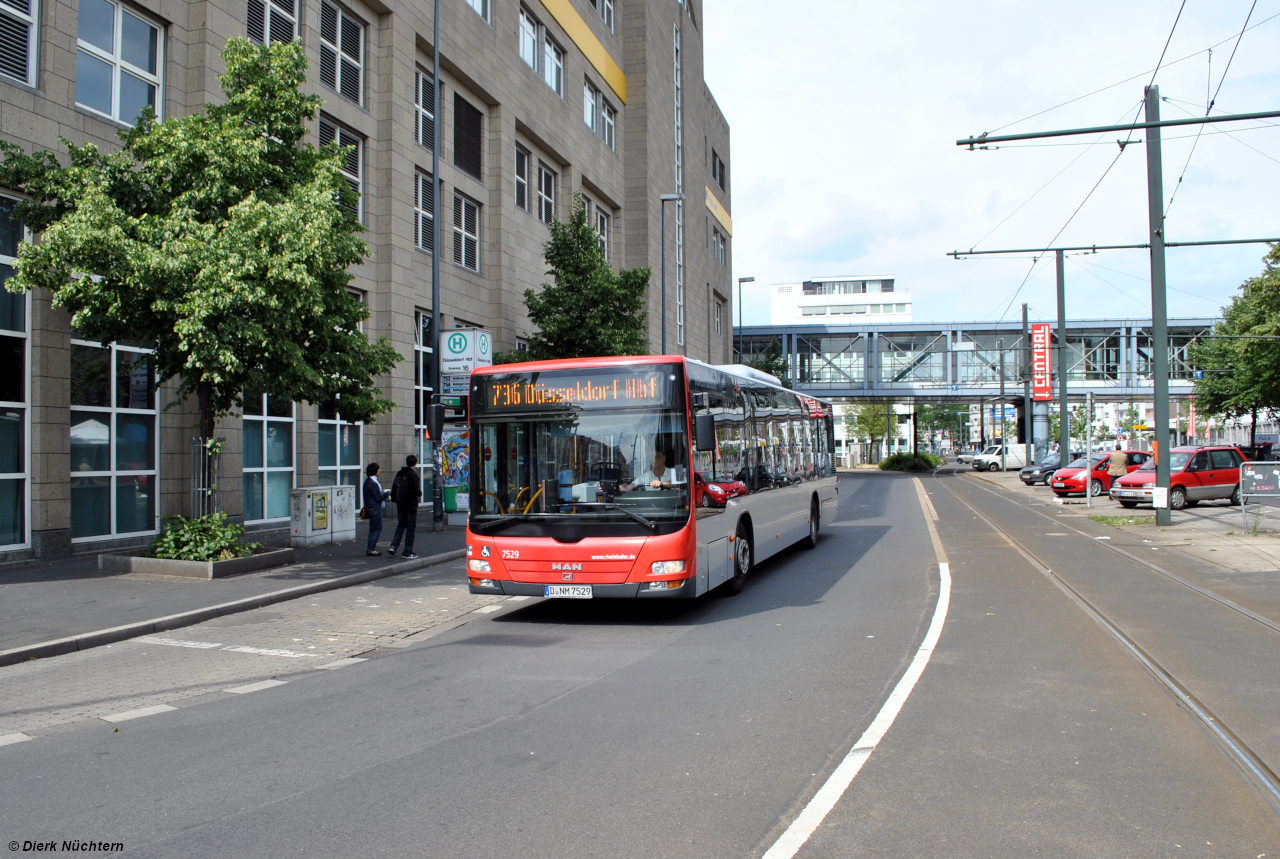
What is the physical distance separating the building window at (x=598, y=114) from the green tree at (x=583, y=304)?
1109 centimetres

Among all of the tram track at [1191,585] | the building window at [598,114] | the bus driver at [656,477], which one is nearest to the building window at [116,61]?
the bus driver at [656,477]

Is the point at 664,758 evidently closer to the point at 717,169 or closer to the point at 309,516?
the point at 309,516

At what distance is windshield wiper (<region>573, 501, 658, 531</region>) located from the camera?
895 centimetres

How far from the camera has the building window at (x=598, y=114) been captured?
3447 centimetres

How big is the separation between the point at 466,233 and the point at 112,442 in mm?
12848

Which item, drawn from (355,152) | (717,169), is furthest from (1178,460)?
(717,169)

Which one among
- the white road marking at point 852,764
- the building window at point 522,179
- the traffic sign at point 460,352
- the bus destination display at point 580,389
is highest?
the building window at point 522,179

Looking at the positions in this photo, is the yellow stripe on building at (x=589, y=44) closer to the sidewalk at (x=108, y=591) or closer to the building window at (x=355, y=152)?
the building window at (x=355, y=152)

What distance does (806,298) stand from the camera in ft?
423

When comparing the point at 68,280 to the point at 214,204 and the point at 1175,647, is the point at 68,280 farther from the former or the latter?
the point at 1175,647

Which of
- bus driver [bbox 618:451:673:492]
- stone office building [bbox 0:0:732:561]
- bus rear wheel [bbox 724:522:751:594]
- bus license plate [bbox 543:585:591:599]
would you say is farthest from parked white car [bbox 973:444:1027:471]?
bus license plate [bbox 543:585:591:599]

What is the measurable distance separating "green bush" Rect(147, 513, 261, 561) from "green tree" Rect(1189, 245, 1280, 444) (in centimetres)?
3707

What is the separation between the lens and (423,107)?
24.5 metres

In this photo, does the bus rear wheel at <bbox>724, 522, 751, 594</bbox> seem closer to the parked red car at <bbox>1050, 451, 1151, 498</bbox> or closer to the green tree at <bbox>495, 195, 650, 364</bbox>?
the green tree at <bbox>495, 195, 650, 364</bbox>
